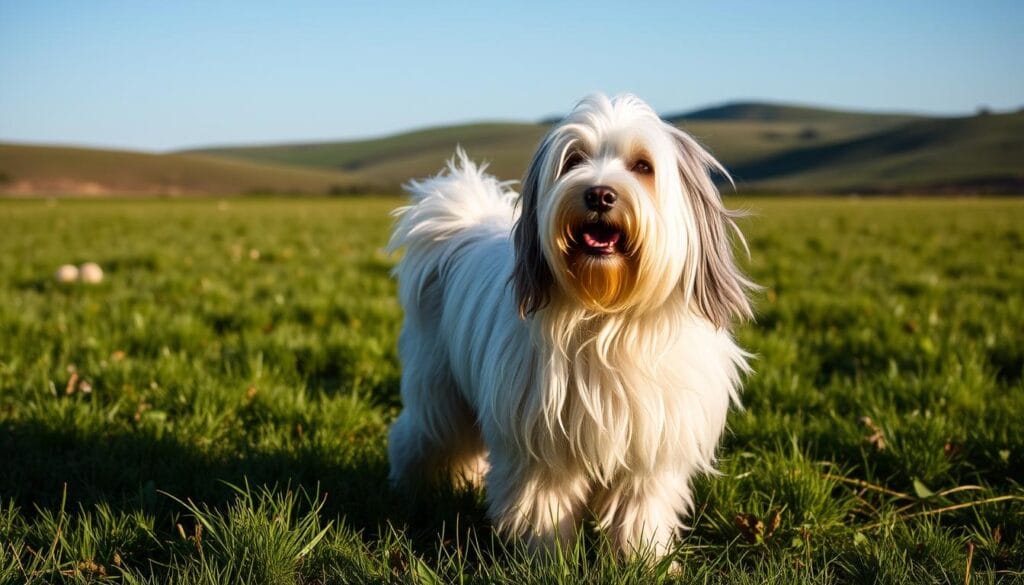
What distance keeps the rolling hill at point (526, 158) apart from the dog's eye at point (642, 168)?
37951mm

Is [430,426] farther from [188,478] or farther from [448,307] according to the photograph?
[188,478]

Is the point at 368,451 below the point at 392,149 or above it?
above

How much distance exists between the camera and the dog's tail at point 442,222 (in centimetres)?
381

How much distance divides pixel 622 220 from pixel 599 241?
11 cm

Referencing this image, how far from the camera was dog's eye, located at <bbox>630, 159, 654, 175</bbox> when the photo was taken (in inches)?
111

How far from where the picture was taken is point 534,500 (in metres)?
3.04

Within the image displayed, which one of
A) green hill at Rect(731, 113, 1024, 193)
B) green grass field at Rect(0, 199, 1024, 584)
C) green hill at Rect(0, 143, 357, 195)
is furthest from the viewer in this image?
green hill at Rect(731, 113, 1024, 193)

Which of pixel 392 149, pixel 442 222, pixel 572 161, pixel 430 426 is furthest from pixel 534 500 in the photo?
pixel 392 149

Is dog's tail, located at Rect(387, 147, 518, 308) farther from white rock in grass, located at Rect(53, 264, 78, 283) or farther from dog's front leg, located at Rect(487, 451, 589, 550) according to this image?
white rock in grass, located at Rect(53, 264, 78, 283)

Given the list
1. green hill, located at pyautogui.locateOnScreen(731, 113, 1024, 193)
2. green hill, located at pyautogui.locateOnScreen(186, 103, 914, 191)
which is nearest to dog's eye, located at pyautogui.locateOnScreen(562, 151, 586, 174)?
green hill, located at pyautogui.locateOnScreen(731, 113, 1024, 193)

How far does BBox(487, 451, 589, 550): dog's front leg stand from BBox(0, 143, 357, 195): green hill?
6453cm

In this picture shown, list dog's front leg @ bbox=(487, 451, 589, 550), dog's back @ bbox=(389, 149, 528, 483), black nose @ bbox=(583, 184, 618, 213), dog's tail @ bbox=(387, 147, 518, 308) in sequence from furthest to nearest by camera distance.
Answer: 1. dog's tail @ bbox=(387, 147, 518, 308)
2. dog's back @ bbox=(389, 149, 528, 483)
3. dog's front leg @ bbox=(487, 451, 589, 550)
4. black nose @ bbox=(583, 184, 618, 213)

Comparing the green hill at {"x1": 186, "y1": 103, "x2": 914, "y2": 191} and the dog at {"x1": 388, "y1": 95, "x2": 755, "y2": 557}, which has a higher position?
the dog at {"x1": 388, "y1": 95, "x2": 755, "y2": 557}

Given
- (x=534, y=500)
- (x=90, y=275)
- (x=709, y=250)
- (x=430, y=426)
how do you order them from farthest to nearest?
(x=90, y=275), (x=430, y=426), (x=534, y=500), (x=709, y=250)
